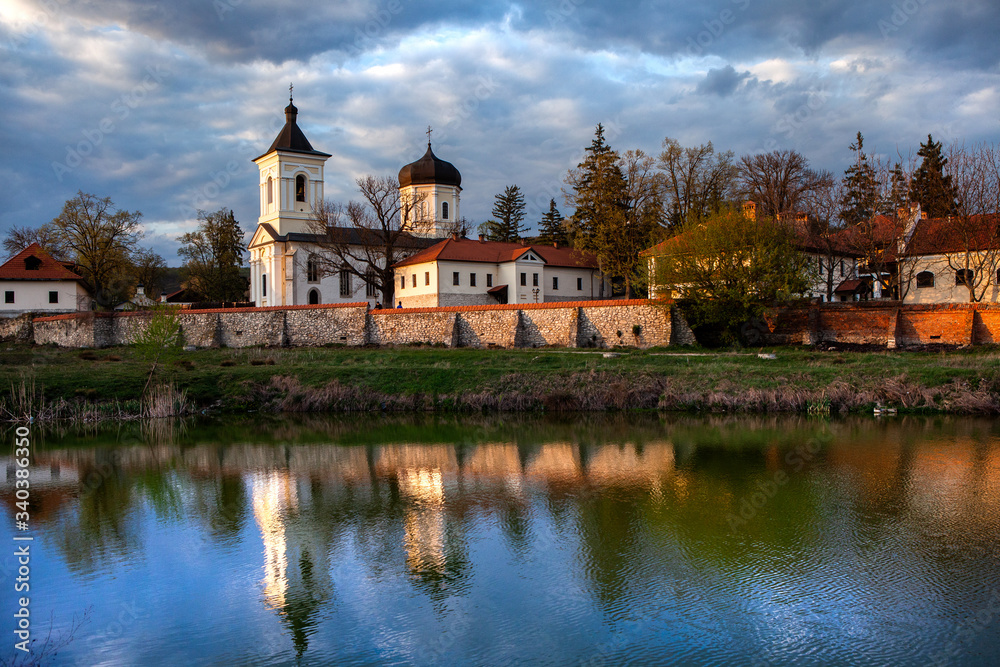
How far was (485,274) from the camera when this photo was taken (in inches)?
1730

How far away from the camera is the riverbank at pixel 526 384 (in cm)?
1841

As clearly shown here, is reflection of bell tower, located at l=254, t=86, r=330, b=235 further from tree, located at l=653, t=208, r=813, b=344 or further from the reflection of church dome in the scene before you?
tree, located at l=653, t=208, r=813, b=344

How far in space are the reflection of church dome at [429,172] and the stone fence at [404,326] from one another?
2278cm

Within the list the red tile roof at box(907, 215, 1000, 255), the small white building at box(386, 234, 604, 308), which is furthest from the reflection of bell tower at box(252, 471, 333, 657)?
the small white building at box(386, 234, 604, 308)

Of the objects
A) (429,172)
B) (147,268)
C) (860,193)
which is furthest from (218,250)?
(860,193)

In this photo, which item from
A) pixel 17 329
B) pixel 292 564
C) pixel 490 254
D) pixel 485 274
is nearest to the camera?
pixel 292 564

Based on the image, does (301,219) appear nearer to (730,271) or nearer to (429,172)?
(429,172)

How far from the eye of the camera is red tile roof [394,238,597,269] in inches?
1693

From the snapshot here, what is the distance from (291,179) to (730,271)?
113 ft

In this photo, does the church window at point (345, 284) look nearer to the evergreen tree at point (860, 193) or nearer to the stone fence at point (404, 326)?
the stone fence at point (404, 326)

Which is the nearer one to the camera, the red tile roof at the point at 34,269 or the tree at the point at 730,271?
the tree at the point at 730,271

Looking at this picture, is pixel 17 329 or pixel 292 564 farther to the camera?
pixel 17 329

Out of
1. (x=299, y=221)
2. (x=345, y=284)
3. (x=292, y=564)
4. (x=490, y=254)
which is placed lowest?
(x=292, y=564)

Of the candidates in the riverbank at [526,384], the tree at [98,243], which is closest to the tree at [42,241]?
the tree at [98,243]
